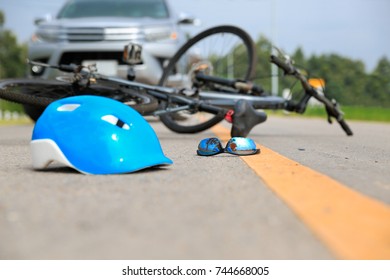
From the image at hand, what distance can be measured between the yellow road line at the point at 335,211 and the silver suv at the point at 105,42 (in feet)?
19.7

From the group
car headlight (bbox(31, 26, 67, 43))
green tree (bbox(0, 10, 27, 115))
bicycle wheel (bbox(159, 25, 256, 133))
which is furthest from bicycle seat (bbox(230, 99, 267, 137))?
green tree (bbox(0, 10, 27, 115))

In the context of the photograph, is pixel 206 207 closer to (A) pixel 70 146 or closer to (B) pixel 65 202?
(B) pixel 65 202

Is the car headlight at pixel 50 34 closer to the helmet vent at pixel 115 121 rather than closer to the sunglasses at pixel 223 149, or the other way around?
the sunglasses at pixel 223 149

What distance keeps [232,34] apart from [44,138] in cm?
468

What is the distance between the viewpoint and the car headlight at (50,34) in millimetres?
10742

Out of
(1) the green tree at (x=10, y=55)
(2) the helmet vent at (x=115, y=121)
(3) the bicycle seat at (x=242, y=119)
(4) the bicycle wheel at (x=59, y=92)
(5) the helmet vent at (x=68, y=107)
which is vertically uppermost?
(5) the helmet vent at (x=68, y=107)

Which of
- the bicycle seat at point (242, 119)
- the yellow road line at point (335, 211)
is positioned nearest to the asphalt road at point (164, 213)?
the yellow road line at point (335, 211)

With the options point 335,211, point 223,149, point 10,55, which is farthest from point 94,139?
point 10,55

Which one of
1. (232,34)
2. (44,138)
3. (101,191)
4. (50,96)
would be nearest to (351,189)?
(101,191)

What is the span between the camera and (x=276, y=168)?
4.96 meters

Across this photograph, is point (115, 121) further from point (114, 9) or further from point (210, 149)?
point (114, 9)

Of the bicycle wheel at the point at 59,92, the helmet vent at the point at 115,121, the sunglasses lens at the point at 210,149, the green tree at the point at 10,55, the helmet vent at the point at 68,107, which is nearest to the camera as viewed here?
the helmet vent at the point at 115,121

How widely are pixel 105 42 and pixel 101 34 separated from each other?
0.15 m

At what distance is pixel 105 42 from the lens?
10.7 m
